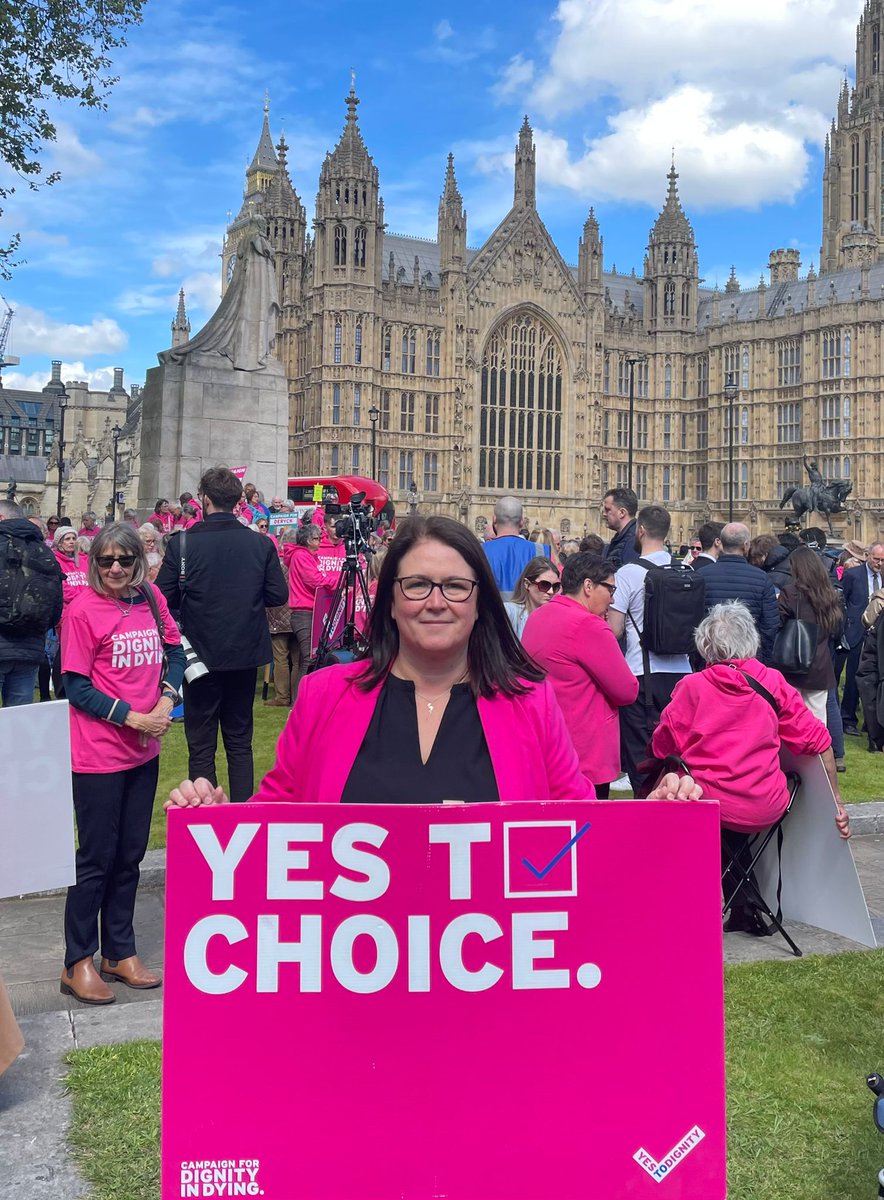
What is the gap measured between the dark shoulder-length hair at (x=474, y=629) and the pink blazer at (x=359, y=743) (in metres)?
0.04

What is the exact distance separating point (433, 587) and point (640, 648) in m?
5.31

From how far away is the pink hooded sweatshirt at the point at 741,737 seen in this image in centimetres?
506

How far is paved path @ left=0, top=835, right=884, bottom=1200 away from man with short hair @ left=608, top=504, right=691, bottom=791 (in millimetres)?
1701

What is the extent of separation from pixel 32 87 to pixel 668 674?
1282cm

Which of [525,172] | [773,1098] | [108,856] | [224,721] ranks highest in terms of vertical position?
[525,172]

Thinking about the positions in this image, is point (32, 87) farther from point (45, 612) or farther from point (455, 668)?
point (455, 668)

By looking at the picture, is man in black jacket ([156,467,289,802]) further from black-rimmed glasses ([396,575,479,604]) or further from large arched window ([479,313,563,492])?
large arched window ([479,313,563,492])

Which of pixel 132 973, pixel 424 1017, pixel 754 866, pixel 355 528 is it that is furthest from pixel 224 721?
pixel 424 1017

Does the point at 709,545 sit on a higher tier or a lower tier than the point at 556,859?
higher

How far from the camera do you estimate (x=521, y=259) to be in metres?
61.2

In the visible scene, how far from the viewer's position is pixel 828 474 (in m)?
63.0

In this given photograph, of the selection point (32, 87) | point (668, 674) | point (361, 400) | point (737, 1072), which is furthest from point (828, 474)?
point (737, 1072)

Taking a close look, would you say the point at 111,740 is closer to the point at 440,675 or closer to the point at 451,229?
the point at 440,675

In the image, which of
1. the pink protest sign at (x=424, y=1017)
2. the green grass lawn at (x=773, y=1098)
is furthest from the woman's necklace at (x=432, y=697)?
the green grass lawn at (x=773, y=1098)
